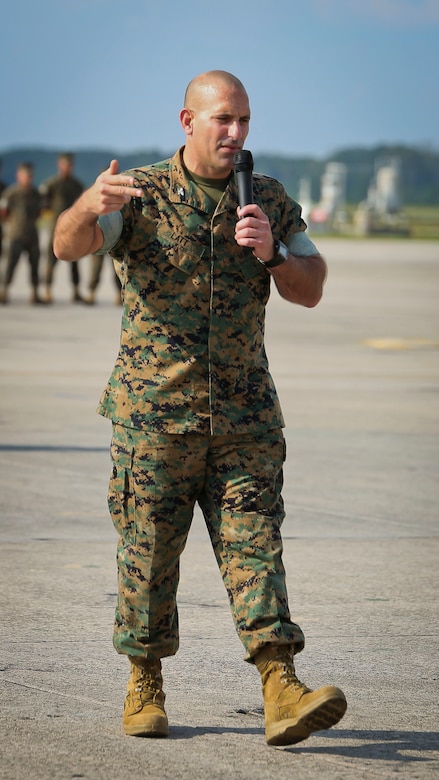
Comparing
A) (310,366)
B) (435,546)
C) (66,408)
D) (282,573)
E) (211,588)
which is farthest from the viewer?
(310,366)

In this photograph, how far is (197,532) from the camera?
8.05m

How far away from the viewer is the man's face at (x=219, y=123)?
4410 mm

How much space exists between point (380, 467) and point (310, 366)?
648 centimetres

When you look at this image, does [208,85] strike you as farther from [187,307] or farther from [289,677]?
[289,677]

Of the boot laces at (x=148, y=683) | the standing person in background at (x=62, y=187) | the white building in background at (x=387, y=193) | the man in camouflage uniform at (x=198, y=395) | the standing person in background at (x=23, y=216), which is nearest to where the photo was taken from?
the man in camouflage uniform at (x=198, y=395)

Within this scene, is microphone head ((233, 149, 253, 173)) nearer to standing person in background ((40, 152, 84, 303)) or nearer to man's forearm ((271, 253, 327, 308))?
man's forearm ((271, 253, 327, 308))

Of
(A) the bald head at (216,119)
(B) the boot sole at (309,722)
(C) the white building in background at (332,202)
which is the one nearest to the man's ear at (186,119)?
(A) the bald head at (216,119)

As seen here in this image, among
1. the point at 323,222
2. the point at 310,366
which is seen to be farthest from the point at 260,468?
the point at 323,222

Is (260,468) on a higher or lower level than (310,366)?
higher

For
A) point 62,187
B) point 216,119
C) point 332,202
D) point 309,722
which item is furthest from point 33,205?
point 332,202

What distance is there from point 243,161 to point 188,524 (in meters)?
1.12

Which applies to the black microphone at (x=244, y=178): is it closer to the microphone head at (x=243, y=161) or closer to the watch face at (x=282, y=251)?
the microphone head at (x=243, y=161)

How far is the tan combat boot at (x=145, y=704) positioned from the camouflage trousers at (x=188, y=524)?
80mm

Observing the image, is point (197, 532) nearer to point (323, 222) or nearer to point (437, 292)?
point (437, 292)
